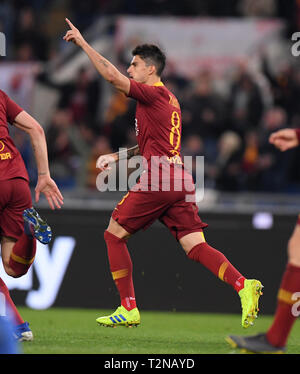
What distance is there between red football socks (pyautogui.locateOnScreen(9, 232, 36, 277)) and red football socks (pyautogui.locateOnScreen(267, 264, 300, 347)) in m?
1.87

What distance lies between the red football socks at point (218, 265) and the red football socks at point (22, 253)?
1365 mm

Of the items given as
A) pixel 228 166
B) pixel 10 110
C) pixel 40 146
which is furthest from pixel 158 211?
pixel 228 166

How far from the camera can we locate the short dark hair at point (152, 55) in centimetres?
702

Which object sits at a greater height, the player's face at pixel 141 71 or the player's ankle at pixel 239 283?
the player's face at pixel 141 71

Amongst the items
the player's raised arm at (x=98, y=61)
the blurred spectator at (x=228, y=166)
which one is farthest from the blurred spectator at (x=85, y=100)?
the player's raised arm at (x=98, y=61)

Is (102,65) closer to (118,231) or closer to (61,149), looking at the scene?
(118,231)

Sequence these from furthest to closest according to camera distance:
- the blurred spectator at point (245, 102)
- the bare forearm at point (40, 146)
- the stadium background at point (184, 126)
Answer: the blurred spectator at point (245, 102) → the stadium background at point (184, 126) → the bare forearm at point (40, 146)

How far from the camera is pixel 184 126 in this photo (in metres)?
12.0

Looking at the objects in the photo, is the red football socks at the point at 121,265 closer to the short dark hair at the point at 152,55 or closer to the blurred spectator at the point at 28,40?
the short dark hair at the point at 152,55

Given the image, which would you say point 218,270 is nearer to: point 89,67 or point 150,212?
point 150,212

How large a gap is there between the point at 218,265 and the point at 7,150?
6.05 ft

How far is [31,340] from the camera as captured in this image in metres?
6.39

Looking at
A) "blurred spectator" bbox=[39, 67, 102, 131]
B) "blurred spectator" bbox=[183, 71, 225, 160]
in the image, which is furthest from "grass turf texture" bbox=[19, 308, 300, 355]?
"blurred spectator" bbox=[39, 67, 102, 131]

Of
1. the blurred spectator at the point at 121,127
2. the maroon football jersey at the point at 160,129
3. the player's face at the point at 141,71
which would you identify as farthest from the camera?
the blurred spectator at the point at 121,127
